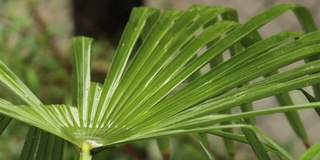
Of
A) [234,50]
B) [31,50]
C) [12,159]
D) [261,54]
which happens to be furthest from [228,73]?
[31,50]

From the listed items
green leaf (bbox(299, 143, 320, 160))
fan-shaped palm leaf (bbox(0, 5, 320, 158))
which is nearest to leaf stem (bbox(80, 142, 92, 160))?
fan-shaped palm leaf (bbox(0, 5, 320, 158))

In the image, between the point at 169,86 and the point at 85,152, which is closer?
the point at 85,152

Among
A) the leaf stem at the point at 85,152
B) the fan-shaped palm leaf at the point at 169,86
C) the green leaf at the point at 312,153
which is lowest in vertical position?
the green leaf at the point at 312,153

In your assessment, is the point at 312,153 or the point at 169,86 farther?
the point at 169,86

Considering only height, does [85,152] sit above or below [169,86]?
below

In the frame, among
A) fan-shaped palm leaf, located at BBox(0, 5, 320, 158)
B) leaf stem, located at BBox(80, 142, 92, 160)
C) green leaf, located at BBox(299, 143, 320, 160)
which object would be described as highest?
fan-shaped palm leaf, located at BBox(0, 5, 320, 158)

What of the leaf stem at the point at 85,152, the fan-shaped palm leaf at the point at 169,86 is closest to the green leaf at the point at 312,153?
the fan-shaped palm leaf at the point at 169,86

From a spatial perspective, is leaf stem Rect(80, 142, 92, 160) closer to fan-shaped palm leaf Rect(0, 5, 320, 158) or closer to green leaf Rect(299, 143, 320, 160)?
fan-shaped palm leaf Rect(0, 5, 320, 158)

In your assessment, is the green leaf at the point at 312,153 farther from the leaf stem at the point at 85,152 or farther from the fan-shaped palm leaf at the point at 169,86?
the leaf stem at the point at 85,152
